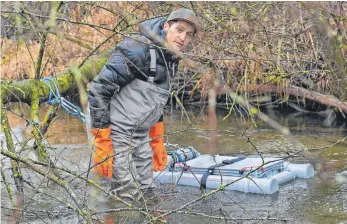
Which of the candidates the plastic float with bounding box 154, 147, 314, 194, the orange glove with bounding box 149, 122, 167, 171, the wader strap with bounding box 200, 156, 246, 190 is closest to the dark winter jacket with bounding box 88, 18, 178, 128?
the orange glove with bounding box 149, 122, 167, 171

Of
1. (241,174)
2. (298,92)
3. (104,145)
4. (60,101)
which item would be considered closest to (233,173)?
(241,174)

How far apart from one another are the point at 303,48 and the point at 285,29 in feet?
1.59

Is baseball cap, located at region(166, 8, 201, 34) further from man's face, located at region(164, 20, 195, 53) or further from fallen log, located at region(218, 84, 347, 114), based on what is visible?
fallen log, located at region(218, 84, 347, 114)

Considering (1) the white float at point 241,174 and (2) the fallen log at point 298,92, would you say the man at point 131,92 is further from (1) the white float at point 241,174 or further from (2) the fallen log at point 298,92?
(2) the fallen log at point 298,92

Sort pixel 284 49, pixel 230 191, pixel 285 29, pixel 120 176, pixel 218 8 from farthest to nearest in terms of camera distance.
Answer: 1. pixel 285 29
2. pixel 284 49
3. pixel 218 8
4. pixel 230 191
5. pixel 120 176

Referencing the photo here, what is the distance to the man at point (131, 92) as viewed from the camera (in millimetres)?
5309

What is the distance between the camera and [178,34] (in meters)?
5.33

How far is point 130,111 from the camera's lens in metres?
5.48

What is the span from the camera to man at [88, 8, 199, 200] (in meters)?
5.31

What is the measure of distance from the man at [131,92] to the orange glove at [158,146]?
263 millimetres

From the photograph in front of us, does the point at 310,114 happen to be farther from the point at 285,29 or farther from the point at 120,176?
the point at 120,176

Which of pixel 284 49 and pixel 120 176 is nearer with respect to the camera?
pixel 120 176

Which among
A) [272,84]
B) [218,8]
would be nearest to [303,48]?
[272,84]

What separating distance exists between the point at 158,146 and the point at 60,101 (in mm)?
902
